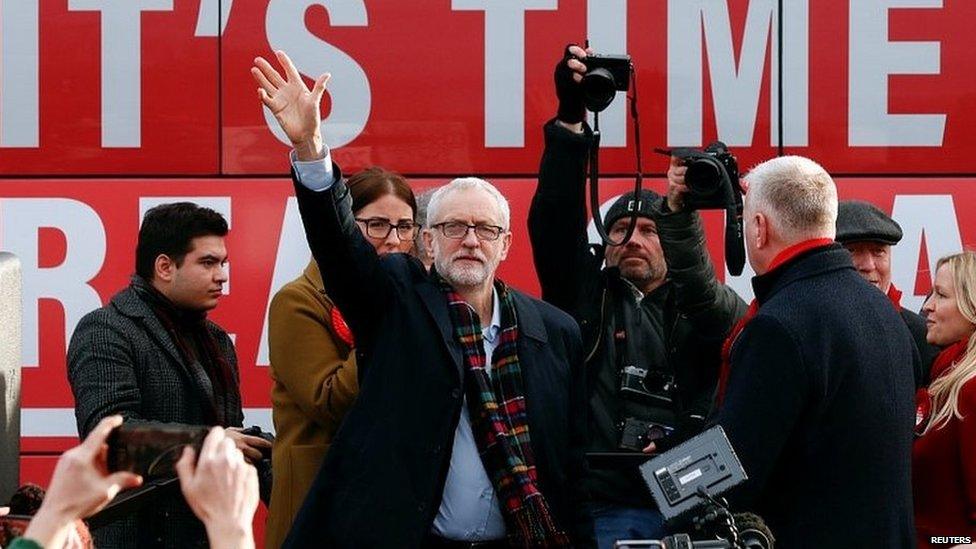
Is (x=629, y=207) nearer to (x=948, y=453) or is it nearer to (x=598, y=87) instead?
(x=598, y=87)

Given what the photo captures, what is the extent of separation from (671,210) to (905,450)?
1254 millimetres

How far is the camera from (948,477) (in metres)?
4.71

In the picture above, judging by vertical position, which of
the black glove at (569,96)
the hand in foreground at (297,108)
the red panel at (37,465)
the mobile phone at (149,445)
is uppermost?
the black glove at (569,96)

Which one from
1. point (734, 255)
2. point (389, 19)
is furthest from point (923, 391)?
point (389, 19)

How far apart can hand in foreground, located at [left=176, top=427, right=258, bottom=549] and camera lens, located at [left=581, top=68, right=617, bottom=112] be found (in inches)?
106

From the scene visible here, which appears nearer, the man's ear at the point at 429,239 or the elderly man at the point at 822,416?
the elderly man at the point at 822,416

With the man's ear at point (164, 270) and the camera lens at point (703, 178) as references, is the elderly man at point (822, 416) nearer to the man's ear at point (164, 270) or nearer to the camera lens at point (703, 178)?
the camera lens at point (703, 178)

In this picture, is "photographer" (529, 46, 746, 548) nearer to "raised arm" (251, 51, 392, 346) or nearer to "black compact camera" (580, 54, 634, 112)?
"black compact camera" (580, 54, 634, 112)

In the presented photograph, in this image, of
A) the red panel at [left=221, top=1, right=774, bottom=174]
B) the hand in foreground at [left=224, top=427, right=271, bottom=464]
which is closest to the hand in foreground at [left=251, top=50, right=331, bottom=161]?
the hand in foreground at [left=224, top=427, right=271, bottom=464]

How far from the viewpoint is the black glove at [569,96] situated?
5.21 m

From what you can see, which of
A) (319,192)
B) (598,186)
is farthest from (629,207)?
(319,192)

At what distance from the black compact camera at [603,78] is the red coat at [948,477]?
1.28 m

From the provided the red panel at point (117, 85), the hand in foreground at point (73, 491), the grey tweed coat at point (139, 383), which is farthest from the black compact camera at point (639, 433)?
the hand in foreground at point (73, 491)

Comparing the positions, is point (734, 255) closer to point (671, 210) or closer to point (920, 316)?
point (671, 210)
